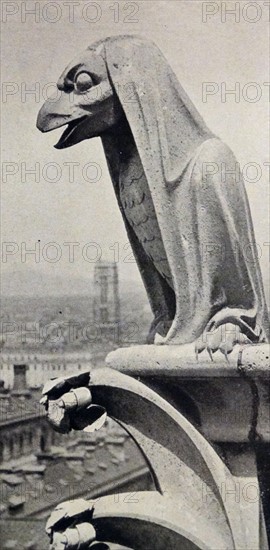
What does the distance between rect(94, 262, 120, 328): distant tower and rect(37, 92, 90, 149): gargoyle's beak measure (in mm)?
4999

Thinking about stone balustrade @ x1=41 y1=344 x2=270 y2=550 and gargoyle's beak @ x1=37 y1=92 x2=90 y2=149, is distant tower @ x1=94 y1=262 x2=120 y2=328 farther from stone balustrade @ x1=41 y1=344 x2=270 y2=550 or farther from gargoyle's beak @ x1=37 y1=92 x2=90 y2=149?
stone balustrade @ x1=41 y1=344 x2=270 y2=550

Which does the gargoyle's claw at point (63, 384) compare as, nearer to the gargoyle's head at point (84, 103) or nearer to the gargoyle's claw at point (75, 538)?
the gargoyle's claw at point (75, 538)

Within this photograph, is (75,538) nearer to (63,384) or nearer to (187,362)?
(63,384)

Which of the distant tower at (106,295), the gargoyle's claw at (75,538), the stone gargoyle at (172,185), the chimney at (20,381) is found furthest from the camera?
the chimney at (20,381)

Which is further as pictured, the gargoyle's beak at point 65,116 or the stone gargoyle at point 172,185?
the gargoyle's beak at point 65,116

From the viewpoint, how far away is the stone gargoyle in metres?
2.66

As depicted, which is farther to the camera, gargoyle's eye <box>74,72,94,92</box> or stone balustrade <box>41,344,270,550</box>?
gargoyle's eye <box>74,72,94,92</box>

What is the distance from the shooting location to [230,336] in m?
2.53

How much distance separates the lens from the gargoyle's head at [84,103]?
2869mm

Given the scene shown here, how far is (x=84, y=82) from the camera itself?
9.41 feet

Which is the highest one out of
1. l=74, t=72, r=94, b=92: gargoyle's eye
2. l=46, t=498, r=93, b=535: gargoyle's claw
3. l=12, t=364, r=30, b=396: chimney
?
l=74, t=72, r=94, b=92: gargoyle's eye

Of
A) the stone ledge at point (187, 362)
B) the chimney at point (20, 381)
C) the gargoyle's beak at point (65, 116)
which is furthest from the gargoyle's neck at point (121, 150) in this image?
the chimney at point (20, 381)

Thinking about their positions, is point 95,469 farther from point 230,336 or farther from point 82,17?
point 230,336

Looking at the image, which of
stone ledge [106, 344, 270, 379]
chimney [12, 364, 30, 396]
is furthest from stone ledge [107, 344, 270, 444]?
chimney [12, 364, 30, 396]
